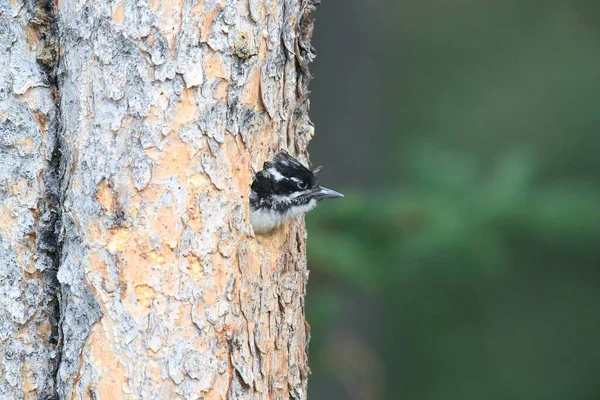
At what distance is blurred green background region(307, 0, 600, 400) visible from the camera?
8617 mm

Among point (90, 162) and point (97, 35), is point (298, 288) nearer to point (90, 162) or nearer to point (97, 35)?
point (90, 162)

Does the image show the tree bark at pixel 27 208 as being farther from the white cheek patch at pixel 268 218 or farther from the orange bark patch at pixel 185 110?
the white cheek patch at pixel 268 218

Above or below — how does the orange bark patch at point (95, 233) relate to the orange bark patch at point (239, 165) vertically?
below

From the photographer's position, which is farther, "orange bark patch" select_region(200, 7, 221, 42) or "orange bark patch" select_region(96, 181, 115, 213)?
"orange bark patch" select_region(200, 7, 221, 42)

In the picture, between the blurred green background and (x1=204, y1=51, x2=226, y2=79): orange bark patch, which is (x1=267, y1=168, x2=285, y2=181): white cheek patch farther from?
the blurred green background

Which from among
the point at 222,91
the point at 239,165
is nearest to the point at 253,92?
the point at 222,91

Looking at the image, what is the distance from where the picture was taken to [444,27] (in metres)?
14.4

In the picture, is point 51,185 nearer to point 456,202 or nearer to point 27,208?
point 27,208

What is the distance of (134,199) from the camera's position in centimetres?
400

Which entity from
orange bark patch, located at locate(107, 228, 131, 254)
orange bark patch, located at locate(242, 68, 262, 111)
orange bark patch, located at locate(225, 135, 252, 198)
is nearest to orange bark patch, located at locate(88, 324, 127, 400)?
orange bark patch, located at locate(107, 228, 131, 254)

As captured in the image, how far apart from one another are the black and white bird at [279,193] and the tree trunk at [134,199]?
0.45 m

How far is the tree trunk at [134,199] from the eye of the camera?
3969 mm

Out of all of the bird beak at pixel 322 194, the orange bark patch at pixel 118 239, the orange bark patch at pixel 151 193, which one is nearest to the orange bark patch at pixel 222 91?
the orange bark patch at pixel 151 193

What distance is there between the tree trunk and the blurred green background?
149 inches
